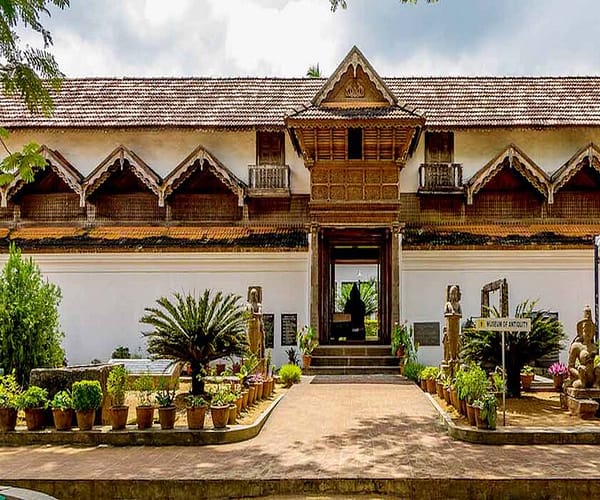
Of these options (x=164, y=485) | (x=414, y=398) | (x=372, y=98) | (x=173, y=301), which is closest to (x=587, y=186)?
(x=372, y=98)

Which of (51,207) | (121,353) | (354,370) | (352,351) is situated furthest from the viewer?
(51,207)

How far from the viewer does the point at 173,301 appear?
59.1 ft

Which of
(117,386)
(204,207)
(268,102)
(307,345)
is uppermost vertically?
(268,102)

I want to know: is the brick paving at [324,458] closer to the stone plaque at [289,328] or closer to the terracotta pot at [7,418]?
the terracotta pot at [7,418]

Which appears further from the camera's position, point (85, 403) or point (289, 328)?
point (289, 328)

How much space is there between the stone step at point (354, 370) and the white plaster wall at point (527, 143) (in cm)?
659

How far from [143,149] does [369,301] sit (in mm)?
13345

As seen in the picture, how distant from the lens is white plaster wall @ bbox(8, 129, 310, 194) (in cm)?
1975

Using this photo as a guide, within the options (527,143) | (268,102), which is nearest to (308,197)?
(268,102)

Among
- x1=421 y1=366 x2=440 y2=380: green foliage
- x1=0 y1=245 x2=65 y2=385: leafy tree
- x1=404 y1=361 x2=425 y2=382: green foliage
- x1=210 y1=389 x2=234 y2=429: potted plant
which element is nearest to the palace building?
x1=404 y1=361 x2=425 y2=382: green foliage

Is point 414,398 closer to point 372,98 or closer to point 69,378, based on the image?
point 69,378

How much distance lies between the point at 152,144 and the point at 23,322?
→ 8.87m

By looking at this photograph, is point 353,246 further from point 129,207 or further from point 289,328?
point 129,207

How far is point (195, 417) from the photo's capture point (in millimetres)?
9305
